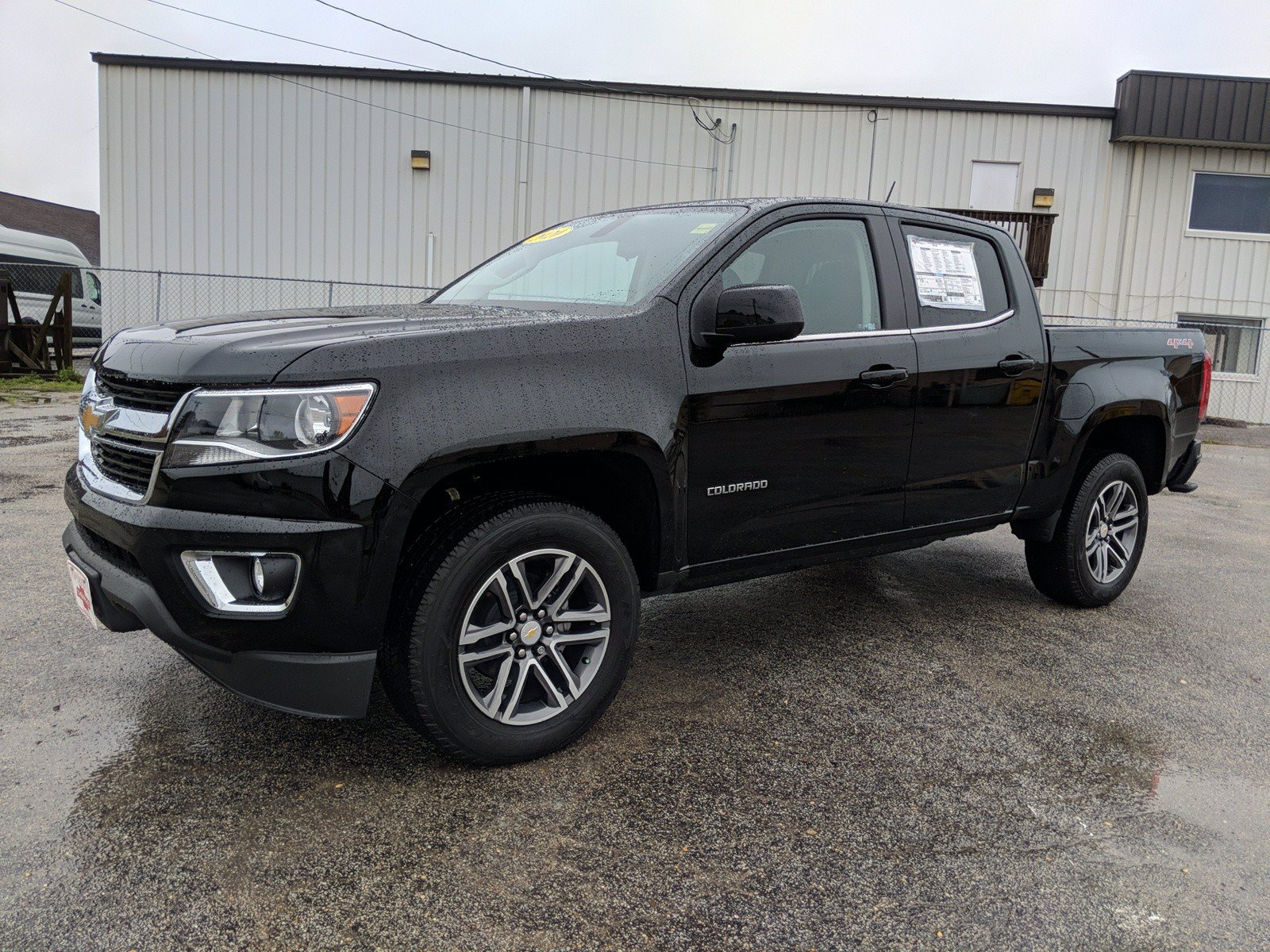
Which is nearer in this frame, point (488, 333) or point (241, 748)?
point (488, 333)

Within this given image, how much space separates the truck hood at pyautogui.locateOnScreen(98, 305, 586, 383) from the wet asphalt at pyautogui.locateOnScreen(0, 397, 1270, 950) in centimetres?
119

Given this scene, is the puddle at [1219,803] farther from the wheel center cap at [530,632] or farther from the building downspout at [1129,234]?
the building downspout at [1129,234]

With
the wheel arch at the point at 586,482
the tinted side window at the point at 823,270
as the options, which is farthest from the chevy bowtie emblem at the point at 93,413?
→ the tinted side window at the point at 823,270

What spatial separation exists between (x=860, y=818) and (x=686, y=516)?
3.55 ft

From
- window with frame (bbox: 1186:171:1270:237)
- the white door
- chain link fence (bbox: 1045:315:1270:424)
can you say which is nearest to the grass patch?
the white door

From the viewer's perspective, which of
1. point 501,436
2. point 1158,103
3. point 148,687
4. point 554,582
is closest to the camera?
point 501,436

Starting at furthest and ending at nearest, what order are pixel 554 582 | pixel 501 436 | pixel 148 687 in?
pixel 148 687, pixel 554 582, pixel 501 436

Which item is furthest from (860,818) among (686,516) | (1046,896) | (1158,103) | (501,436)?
(1158,103)

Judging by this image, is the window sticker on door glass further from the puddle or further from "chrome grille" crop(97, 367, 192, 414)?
"chrome grille" crop(97, 367, 192, 414)

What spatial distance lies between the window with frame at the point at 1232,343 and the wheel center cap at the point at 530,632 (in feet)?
64.1

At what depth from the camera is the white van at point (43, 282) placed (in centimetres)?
1881

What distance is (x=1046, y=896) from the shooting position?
2438 mm

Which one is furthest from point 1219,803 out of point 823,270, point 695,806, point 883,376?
point 823,270

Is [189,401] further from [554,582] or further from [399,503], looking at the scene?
[554,582]
